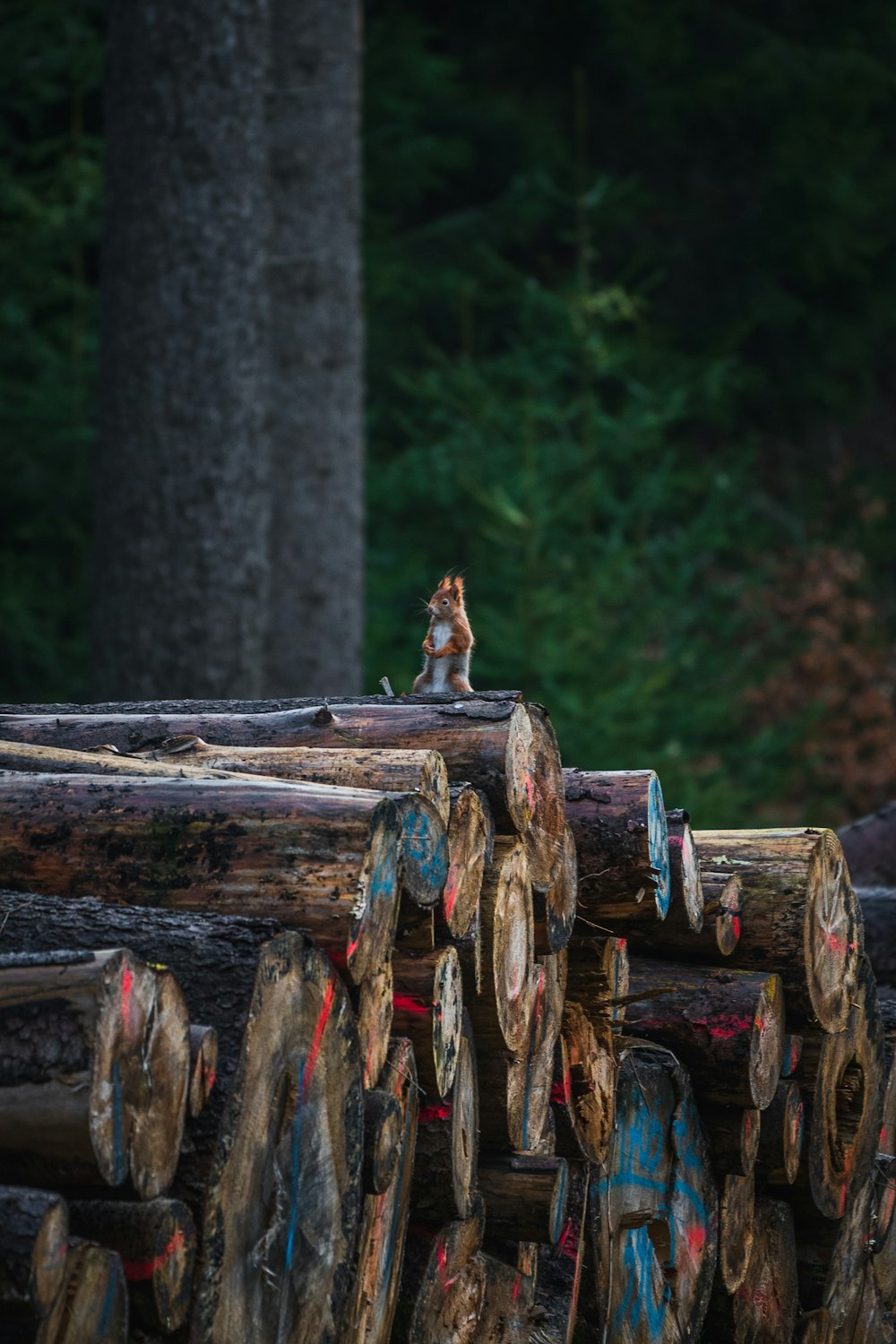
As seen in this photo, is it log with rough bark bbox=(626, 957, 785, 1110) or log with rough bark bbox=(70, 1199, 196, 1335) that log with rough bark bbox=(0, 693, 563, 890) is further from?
log with rough bark bbox=(70, 1199, 196, 1335)

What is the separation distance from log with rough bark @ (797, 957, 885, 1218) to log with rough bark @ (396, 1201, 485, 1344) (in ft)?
4.81

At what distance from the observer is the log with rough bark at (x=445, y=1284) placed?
3.25 metres

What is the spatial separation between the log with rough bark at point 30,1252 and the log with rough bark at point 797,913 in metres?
2.64

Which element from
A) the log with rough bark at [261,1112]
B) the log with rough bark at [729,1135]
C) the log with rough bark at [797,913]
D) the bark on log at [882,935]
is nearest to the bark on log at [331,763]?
the log with rough bark at [261,1112]

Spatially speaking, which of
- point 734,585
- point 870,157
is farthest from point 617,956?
point 870,157

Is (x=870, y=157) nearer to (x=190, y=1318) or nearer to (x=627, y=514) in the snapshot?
(x=627, y=514)

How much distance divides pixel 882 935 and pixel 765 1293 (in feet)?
5.67

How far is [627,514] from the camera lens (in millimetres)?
11195

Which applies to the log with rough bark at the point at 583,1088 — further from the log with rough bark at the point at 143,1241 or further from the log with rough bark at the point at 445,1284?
the log with rough bark at the point at 143,1241

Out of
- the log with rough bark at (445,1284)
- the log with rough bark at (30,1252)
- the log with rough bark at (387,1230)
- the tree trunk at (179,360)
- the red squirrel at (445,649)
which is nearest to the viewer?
the log with rough bark at (30,1252)

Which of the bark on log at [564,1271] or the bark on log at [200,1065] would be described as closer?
the bark on log at [200,1065]

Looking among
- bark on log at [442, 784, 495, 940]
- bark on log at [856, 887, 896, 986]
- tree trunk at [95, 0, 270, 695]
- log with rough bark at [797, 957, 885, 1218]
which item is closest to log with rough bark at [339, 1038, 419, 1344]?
bark on log at [442, 784, 495, 940]

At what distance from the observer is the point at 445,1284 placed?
334cm

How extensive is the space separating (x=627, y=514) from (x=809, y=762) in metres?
2.80
